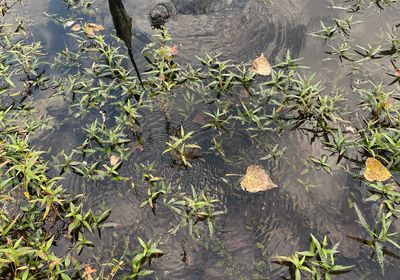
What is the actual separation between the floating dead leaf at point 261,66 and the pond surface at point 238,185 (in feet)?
0.59

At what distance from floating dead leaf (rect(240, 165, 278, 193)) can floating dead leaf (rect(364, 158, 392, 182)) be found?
2.88ft

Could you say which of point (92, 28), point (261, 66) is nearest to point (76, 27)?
point (92, 28)

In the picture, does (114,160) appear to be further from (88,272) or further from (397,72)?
(397,72)

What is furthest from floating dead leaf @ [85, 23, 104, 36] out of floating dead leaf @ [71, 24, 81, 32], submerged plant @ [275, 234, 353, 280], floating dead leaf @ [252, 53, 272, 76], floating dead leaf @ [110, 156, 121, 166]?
submerged plant @ [275, 234, 353, 280]

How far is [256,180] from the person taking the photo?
378 cm

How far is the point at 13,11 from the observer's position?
228 inches

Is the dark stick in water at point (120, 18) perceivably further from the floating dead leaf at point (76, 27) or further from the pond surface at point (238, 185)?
the floating dead leaf at point (76, 27)

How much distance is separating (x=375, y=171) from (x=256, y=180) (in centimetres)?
111

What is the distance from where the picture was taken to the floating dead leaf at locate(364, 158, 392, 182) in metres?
3.37

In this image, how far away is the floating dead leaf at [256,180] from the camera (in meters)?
3.72

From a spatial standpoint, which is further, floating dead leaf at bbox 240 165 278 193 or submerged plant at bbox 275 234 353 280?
floating dead leaf at bbox 240 165 278 193

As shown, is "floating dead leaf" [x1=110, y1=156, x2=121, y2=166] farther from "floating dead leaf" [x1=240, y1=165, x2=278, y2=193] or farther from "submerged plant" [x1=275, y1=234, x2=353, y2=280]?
"submerged plant" [x1=275, y1=234, x2=353, y2=280]

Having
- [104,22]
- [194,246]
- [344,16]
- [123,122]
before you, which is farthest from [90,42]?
[344,16]

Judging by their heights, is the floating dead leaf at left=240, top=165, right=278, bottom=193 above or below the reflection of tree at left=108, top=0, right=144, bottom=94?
below
